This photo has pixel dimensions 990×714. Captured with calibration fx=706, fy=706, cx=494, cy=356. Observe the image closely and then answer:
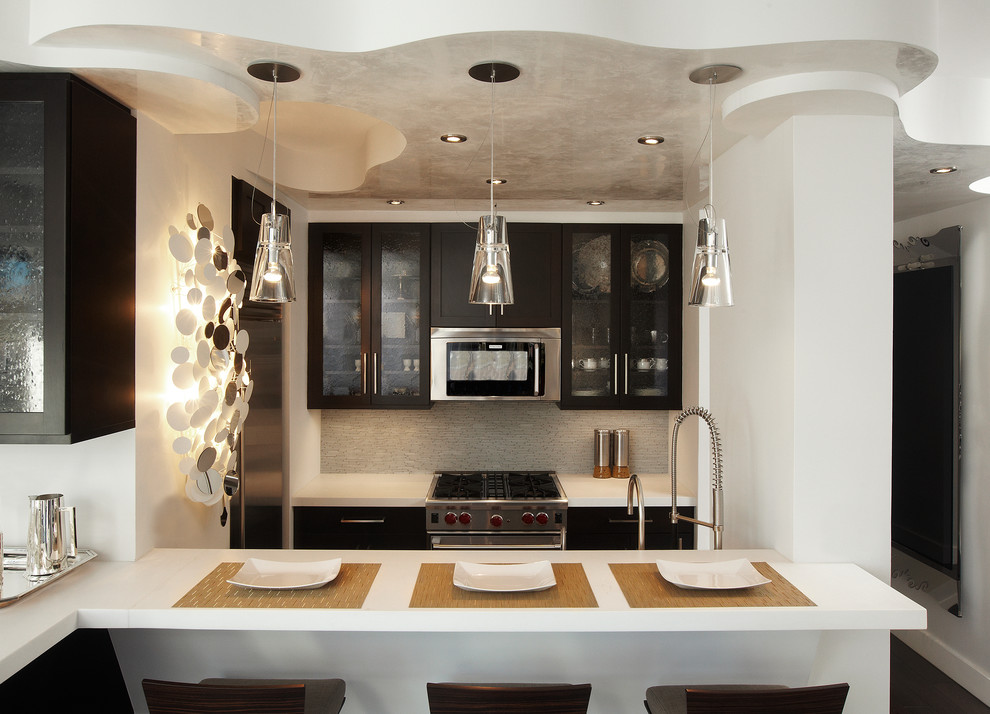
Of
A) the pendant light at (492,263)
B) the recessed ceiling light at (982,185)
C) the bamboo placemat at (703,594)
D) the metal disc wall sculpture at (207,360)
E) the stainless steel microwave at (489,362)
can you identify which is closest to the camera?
the bamboo placemat at (703,594)

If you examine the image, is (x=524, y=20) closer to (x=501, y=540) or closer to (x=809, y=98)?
(x=809, y=98)

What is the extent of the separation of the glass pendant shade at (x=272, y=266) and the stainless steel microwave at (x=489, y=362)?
2044 millimetres

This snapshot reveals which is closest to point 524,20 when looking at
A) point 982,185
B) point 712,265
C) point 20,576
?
point 712,265

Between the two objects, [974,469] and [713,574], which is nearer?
[713,574]

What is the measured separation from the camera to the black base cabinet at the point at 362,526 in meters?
3.82

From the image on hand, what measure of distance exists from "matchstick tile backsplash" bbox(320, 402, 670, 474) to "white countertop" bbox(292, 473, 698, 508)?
0.09m

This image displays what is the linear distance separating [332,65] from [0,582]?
1.60 m

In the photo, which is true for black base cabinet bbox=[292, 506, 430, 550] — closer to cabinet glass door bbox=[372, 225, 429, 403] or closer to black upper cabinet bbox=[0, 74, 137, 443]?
cabinet glass door bbox=[372, 225, 429, 403]

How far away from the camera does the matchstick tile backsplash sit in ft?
14.5

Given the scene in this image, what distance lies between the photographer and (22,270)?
187cm

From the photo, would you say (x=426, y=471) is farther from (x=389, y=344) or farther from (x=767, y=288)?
(x=767, y=288)

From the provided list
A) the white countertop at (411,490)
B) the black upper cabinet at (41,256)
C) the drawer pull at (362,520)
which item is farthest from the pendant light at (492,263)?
the drawer pull at (362,520)

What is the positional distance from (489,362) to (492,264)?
205 cm

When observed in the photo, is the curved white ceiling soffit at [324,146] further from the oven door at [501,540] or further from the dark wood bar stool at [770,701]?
the dark wood bar stool at [770,701]
